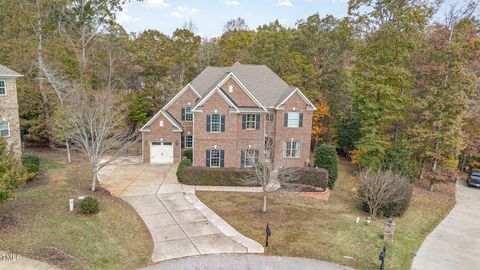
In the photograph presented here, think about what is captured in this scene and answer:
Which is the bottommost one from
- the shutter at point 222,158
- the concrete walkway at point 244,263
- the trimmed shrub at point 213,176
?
the concrete walkway at point 244,263

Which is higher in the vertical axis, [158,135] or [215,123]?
[215,123]

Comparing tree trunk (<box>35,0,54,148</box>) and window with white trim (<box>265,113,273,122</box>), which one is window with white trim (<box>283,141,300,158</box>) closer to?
window with white trim (<box>265,113,273,122</box>)

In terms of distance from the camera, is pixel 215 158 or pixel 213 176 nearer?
pixel 213 176

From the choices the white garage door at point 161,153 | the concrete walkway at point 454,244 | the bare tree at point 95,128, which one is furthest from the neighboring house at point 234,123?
the concrete walkway at point 454,244

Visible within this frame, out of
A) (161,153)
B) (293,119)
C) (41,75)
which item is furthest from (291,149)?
(41,75)

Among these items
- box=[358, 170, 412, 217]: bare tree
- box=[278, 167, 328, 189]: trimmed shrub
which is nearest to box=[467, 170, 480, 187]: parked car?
box=[358, 170, 412, 217]: bare tree

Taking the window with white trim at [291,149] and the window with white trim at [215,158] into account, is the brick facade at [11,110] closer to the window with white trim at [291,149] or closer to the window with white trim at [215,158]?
the window with white trim at [215,158]

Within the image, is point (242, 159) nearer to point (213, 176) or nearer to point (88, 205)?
point (213, 176)
